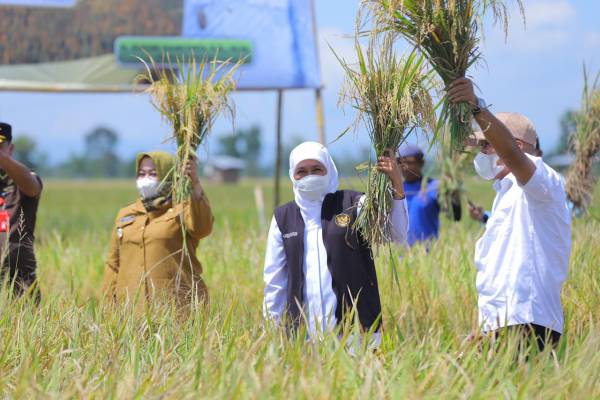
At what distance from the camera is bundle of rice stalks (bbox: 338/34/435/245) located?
12.6ft

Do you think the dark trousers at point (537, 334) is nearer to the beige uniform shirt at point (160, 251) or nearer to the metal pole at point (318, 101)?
the beige uniform shirt at point (160, 251)

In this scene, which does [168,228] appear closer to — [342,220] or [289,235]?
[289,235]

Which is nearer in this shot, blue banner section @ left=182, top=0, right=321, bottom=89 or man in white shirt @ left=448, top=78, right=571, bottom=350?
man in white shirt @ left=448, top=78, right=571, bottom=350

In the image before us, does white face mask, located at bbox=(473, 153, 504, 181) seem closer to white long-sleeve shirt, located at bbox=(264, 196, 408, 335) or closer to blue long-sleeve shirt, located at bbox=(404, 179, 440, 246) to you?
white long-sleeve shirt, located at bbox=(264, 196, 408, 335)

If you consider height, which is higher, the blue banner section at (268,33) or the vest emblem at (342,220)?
the blue banner section at (268,33)

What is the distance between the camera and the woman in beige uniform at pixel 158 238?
182 inches

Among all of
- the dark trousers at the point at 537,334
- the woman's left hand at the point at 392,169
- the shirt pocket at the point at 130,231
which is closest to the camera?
the dark trousers at the point at 537,334

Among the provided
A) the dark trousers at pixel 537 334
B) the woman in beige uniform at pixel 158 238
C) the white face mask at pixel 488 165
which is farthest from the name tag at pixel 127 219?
the dark trousers at pixel 537 334

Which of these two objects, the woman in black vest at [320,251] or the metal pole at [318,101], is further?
the metal pole at [318,101]

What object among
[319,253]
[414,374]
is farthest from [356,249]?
[414,374]

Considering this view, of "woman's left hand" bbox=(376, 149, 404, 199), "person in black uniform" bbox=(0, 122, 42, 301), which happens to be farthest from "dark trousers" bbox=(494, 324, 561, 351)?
"person in black uniform" bbox=(0, 122, 42, 301)

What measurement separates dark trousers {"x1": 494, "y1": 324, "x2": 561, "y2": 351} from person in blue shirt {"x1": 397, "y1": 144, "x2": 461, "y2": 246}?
2.93 metres

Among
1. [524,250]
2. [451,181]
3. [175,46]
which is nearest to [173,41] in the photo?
[175,46]

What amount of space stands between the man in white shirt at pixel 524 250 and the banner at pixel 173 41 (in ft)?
22.3
